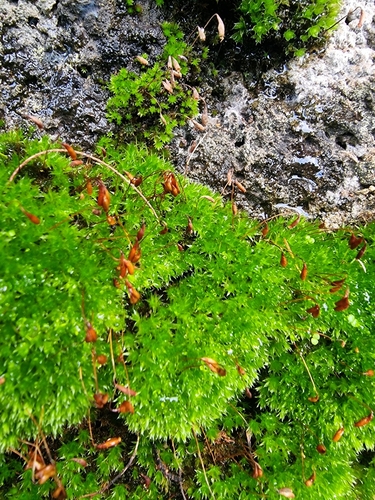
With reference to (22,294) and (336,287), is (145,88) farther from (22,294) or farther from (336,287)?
(336,287)

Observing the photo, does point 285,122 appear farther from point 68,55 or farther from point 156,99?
point 68,55

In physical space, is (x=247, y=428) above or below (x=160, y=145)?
below

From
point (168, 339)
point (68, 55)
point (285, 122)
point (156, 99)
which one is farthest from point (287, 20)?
point (168, 339)

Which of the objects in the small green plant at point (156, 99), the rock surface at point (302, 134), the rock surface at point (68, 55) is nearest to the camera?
the rock surface at point (68, 55)

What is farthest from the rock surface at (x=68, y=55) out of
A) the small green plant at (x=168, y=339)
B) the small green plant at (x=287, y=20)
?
the small green plant at (x=287, y=20)

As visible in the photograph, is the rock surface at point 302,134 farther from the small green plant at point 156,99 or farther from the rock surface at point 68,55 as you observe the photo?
the rock surface at point 68,55

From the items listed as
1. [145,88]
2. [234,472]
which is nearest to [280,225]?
[145,88]
